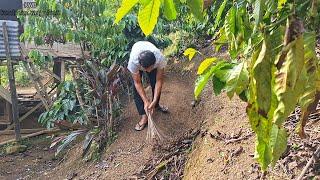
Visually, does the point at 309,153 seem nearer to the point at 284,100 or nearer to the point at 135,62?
the point at 284,100

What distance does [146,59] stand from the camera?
4.61 meters

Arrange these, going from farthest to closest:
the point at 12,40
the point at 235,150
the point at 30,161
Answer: the point at 12,40, the point at 30,161, the point at 235,150

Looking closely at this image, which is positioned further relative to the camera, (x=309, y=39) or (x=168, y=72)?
(x=168, y=72)

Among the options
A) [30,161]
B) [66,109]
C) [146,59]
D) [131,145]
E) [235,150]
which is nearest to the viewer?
[235,150]

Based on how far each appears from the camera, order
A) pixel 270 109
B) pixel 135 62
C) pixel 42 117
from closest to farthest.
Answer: pixel 270 109
pixel 135 62
pixel 42 117

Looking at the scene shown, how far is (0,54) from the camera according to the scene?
8617mm

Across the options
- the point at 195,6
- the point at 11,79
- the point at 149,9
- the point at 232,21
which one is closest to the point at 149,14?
the point at 149,9

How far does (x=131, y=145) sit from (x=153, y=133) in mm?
454

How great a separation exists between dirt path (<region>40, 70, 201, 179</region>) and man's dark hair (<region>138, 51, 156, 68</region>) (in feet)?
2.73

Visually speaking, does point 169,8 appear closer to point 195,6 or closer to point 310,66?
point 195,6

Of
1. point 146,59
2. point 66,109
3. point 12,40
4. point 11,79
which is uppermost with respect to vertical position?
point 146,59

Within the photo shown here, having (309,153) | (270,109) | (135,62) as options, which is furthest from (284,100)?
(135,62)

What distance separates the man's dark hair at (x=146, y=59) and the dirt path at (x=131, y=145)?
0.83 meters

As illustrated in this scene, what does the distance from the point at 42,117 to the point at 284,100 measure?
6653 millimetres
